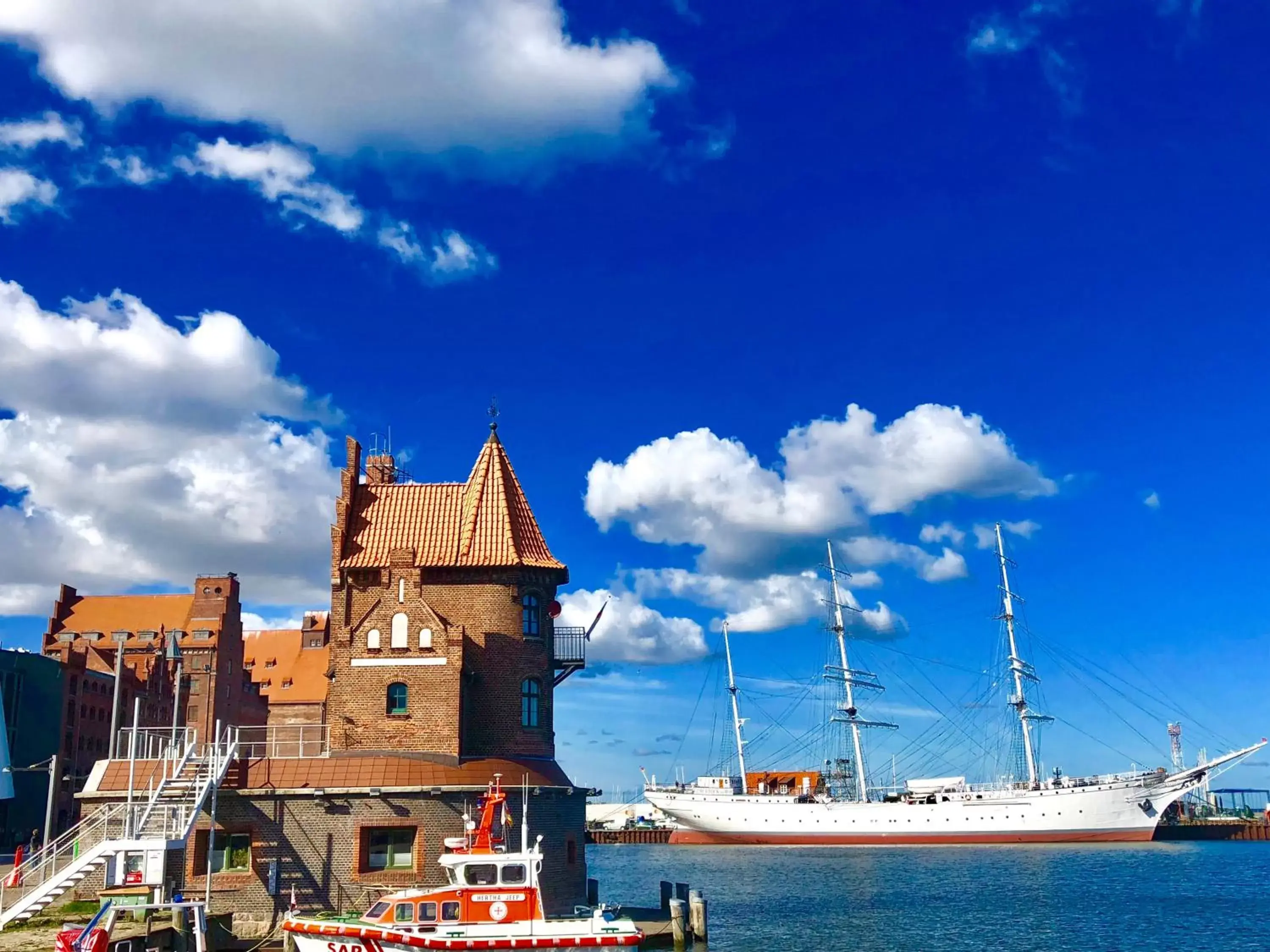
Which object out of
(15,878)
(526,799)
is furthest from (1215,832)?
(15,878)

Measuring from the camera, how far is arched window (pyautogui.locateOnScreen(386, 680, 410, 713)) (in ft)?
132

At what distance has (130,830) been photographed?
111 feet

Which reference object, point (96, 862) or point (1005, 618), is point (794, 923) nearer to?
point (96, 862)

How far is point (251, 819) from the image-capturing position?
36344 millimetres

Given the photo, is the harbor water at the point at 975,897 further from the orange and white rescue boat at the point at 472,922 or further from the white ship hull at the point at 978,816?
the orange and white rescue boat at the point at 472,922

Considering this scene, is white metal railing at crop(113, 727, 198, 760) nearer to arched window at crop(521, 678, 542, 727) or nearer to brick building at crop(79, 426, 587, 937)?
brick building at crop(79, 426, 587, 937)

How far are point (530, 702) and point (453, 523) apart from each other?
7598 mm

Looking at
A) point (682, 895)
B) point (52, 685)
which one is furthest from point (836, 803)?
point (682, 895)

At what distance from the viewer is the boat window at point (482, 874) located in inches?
1168

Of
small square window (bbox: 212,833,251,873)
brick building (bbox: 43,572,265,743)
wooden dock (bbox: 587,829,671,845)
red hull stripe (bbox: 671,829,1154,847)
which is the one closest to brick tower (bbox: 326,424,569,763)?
small square window (bbox: 212,833,251,873)

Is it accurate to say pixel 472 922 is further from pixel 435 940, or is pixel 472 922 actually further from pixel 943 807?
pixel 943 807

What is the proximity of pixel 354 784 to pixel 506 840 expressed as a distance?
5.29m

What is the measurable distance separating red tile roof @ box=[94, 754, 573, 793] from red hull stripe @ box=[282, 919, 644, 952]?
24.8ft

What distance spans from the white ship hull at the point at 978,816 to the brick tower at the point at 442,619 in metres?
88.5
